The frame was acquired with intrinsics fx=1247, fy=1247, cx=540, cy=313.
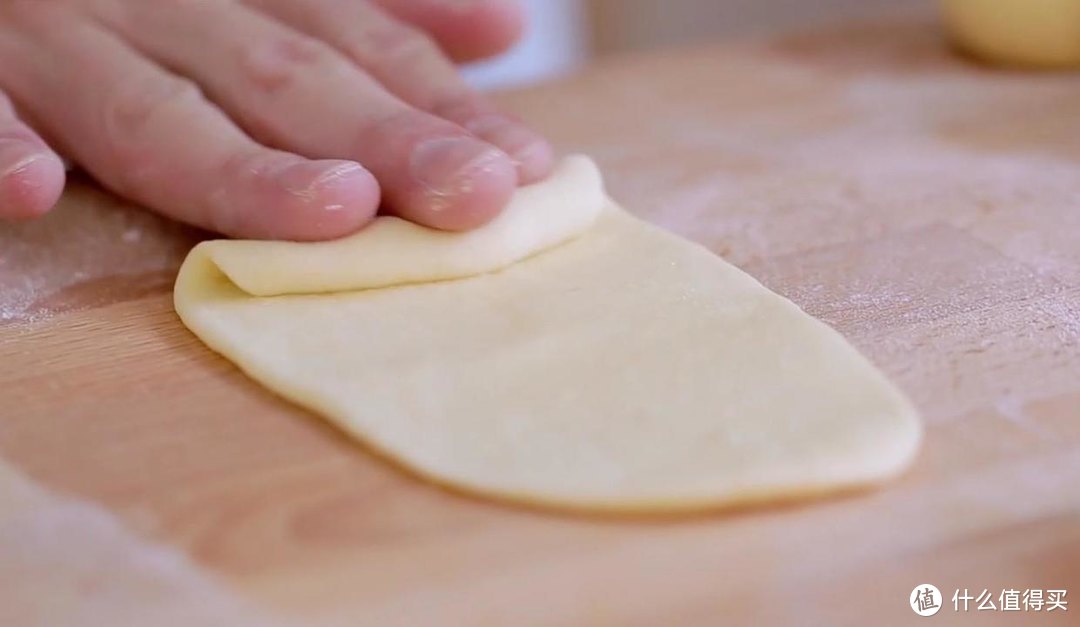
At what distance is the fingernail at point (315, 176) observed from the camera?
75 centimetres

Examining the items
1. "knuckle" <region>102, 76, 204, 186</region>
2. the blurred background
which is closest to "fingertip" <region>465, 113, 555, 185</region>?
"knuckle" <region>102, 76, 204, 186</region>

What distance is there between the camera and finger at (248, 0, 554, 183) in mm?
828

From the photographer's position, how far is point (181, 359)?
72cm

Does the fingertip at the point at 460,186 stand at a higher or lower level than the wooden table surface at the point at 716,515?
higher

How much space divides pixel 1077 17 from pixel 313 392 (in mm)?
876

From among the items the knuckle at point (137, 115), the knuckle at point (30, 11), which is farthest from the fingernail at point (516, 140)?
the knuckle at point (30, 11)

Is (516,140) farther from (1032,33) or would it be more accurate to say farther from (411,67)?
(1032,33)

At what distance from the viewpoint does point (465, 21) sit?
106cm

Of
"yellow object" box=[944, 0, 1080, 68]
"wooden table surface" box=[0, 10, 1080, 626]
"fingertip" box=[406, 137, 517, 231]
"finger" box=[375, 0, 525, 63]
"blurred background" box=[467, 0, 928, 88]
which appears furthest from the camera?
"blurred background" box=[467, 0, 928, 88]

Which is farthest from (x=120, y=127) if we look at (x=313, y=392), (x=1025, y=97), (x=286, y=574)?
(x=1025, y=97)

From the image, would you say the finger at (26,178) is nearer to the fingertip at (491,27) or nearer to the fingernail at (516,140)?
the fingernail at (516,140)

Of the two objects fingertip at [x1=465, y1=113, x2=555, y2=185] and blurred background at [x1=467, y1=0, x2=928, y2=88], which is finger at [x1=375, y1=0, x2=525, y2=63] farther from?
blurred background at [x1=467, y1=0, x2=928, y2=88]

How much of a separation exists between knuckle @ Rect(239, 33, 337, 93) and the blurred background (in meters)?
0.90

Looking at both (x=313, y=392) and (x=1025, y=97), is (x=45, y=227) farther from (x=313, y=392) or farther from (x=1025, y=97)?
(x=1025, y=97)
